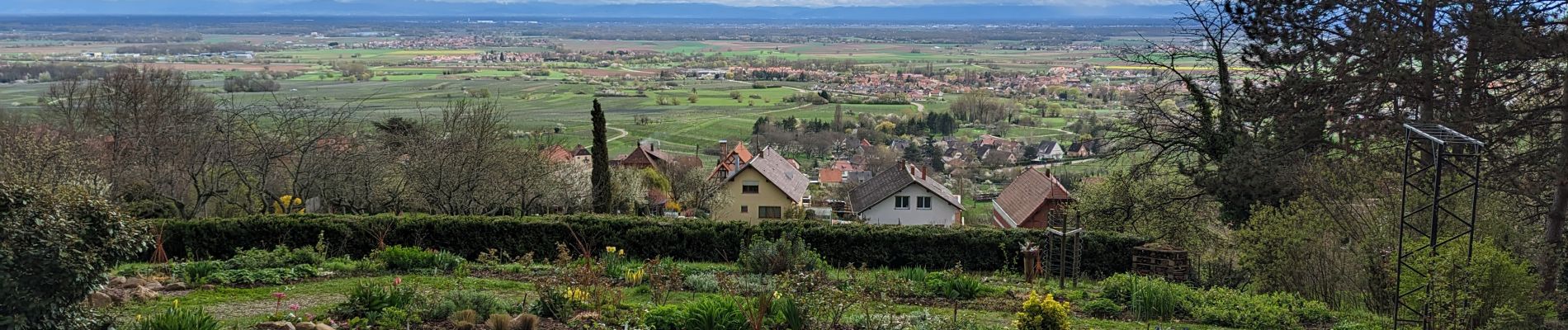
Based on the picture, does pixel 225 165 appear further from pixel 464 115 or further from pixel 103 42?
pixel 103 42

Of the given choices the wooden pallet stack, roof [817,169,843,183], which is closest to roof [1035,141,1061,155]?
roof [817,169,843,183]

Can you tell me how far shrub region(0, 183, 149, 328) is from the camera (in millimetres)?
6676

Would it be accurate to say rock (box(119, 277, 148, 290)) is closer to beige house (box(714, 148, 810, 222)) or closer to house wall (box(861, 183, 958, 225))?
beige house (box(714, 148, 810, 222))

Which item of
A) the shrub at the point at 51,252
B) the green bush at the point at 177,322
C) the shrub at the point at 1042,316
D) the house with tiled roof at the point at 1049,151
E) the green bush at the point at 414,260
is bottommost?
the house with tiled roof at the point at 1049,151

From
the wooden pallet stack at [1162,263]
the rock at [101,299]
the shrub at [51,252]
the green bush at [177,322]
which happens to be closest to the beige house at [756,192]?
the wooden pallet stack at [1162,263]

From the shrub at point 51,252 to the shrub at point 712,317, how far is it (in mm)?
4034

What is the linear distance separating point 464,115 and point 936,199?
17.6 meters

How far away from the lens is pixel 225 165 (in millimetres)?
22875

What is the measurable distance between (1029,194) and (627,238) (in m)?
19.6

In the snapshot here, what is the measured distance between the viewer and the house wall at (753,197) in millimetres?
38438

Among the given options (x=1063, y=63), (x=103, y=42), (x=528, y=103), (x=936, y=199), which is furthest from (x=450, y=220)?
(x=103, y=42)

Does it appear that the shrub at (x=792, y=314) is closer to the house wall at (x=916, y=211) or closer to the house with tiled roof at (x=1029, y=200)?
the house with tiled roof at (x=1029, y=200)

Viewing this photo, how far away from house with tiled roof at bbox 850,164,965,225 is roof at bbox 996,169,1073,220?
1.74m

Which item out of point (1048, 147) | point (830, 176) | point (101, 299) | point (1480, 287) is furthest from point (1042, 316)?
point (1048, 147)
